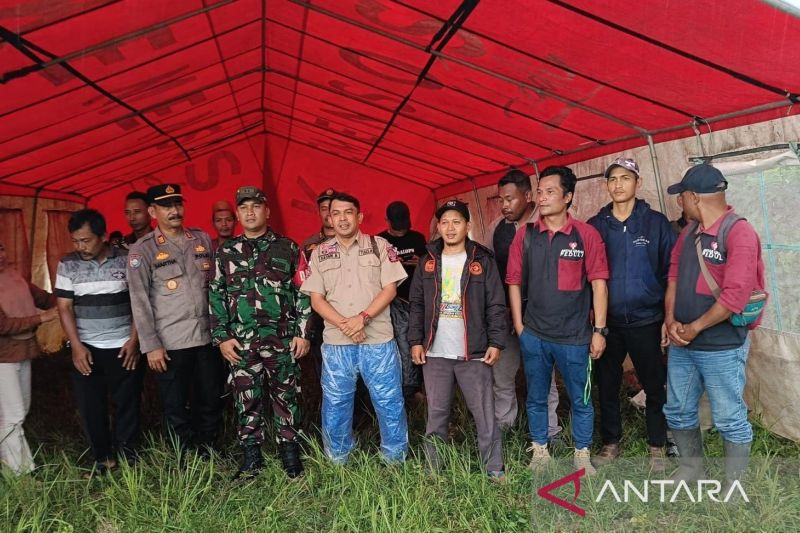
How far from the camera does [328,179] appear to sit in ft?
30.8

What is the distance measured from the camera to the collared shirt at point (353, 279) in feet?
9.80

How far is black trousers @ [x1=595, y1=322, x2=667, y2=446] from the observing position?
Answer: 2982mm

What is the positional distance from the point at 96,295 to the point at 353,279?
149cm

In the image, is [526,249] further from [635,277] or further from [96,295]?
[96,295]

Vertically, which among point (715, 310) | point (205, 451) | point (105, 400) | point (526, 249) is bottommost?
point (205, 451)

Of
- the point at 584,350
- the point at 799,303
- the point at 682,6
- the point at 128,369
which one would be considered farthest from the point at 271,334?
→ the point at 799,303

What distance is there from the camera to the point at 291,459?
307 centimetres

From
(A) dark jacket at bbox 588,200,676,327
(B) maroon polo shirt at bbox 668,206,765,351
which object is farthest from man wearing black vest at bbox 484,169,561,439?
(B) maroon polo shirt at bbox 668,206,765,351

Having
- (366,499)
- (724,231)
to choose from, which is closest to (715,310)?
(724,231)

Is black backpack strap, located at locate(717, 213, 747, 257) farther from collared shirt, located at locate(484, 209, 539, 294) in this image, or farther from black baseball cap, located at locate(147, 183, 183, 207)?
black baseball cap, located at locate(147, 183, 183, 207)

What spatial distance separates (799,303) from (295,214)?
7.47 m

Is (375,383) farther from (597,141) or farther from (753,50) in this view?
(597,141)

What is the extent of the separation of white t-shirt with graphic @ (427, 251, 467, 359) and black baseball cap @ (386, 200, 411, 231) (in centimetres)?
115

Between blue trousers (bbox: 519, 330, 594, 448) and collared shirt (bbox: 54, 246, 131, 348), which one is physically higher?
collared shirt (bbox: 54, 246, 131, 348)
